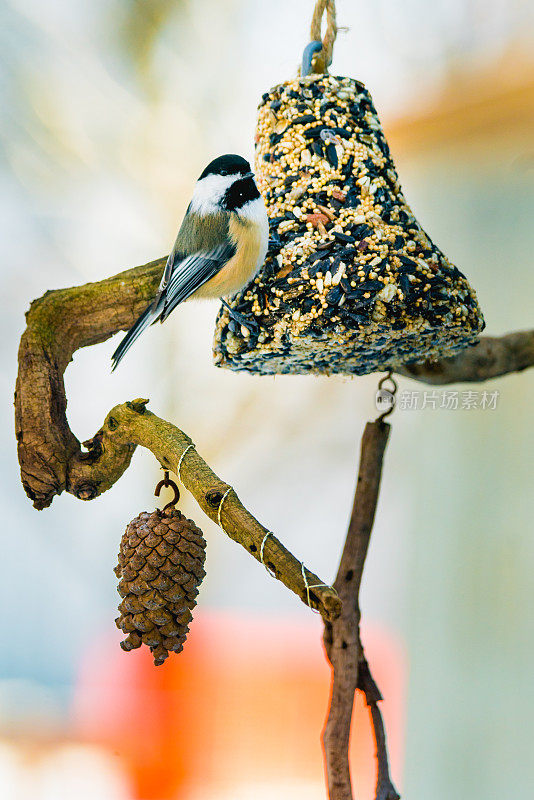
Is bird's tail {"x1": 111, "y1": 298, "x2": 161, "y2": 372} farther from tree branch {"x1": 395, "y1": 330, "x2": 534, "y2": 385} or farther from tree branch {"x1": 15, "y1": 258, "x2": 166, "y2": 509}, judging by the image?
tree branch {"x1": 395, "y1": 330, "x2": 534, "y2": 385}

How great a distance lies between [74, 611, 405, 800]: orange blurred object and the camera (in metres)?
1.28

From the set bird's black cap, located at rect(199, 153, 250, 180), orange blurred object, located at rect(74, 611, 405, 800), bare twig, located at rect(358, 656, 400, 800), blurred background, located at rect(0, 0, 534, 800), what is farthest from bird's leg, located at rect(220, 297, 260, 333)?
orange blurred object, located at rect(74, 611, 405, 800)

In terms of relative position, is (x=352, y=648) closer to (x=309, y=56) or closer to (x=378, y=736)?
(x=378, y=736)

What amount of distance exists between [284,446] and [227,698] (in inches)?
18.2

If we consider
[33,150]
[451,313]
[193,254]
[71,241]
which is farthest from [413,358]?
[33,150]

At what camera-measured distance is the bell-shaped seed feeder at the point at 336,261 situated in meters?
0.71

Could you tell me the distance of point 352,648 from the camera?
0.91 m

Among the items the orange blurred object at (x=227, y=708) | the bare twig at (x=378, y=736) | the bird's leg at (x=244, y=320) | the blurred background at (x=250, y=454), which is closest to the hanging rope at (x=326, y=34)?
the bird's leg at (x=244, y=320)

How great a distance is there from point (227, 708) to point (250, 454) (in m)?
0.45

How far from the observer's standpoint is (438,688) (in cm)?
132

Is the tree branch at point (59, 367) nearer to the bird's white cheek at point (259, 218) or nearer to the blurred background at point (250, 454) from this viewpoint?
the bird's white cheek at point (259, 218)

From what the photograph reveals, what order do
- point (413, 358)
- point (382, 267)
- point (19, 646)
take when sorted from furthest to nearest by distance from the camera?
1. point (19, 646)
2. point (413, 358)
3. point (382, 267)

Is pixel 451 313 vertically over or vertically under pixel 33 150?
under

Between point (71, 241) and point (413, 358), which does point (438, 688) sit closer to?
point (413, 358)
